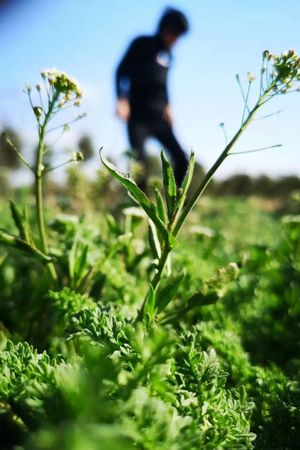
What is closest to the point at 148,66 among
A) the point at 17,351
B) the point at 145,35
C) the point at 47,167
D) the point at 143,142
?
the point at 145,35

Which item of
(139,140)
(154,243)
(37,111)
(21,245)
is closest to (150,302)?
(154,243)

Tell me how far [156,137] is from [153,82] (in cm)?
62

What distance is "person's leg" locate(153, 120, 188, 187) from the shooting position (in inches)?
174

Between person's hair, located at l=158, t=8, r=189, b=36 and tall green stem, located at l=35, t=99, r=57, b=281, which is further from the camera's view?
person's hair, located at l=158, t=8, r=189, b=36

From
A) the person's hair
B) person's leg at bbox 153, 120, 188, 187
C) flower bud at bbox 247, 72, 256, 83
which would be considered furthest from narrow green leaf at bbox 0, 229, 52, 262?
the person's hair

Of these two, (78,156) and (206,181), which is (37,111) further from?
(206,181)

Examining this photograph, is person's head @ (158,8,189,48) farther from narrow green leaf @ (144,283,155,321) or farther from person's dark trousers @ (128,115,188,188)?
narrow green leaf @ (144,283,155,321)

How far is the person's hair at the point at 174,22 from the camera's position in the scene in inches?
174

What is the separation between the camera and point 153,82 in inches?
183

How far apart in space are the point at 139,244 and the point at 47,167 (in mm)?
1079

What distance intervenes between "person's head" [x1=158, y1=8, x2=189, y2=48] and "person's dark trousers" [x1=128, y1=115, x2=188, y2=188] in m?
0.88

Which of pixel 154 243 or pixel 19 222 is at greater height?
pixel 19 222

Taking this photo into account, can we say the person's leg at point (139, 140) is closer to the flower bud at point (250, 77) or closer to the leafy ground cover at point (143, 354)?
the leafy ground cover at point (143, 354)

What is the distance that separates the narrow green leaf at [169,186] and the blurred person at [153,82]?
3033 mm
